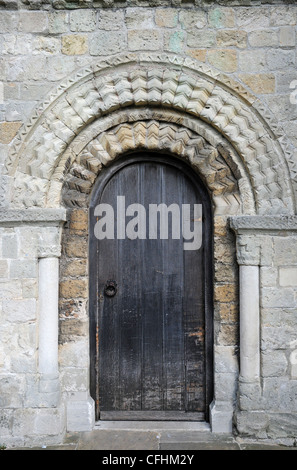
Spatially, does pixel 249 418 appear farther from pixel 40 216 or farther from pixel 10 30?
pixel 10 30

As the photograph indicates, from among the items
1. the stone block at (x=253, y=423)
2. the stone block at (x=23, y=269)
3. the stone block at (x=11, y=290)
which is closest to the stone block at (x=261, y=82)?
the stone block at (x=23, y=269)

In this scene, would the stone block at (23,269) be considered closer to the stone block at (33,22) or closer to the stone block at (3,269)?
the stone block at (3,269)

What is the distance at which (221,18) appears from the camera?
3.62m

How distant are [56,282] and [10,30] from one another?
2.25 m

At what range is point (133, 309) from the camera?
3826 mm

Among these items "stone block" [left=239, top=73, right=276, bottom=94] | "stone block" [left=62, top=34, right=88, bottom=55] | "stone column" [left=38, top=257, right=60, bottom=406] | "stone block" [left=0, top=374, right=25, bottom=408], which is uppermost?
"stone block" [left=62, top=34, right=88, bottom=55]

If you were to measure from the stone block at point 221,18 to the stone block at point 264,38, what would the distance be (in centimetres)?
23

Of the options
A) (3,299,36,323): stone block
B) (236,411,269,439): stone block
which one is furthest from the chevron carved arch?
(236,411,269,439): stone block

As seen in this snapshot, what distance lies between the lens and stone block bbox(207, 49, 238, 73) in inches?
142

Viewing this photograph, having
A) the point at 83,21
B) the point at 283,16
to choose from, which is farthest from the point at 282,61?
the point at 83,21

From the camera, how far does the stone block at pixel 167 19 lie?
362 cm

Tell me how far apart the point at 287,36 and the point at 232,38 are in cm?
47

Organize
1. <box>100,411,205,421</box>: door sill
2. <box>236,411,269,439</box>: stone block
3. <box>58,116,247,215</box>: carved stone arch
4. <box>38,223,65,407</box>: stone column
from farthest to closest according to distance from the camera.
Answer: <box>100,411,205,421</box>: door sill
<box>58,116,247,215</box>: carved stone arch
<box>38,223,65,407</box>: stone column
<box>236,411,269,439</box>: stone block
